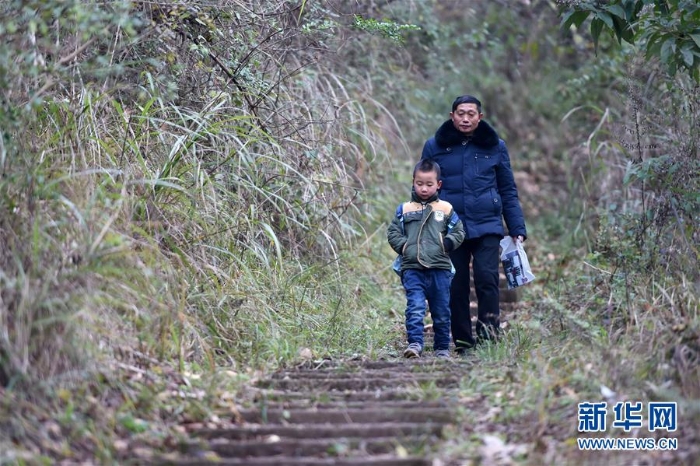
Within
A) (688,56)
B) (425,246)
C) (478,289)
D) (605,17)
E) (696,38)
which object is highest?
(605,17)

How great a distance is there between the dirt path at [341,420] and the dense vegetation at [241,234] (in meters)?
0.20

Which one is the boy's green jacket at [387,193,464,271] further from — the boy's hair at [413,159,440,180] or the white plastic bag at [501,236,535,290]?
the white plastic bag at [501,236,535,290]

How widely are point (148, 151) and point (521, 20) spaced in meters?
8.51

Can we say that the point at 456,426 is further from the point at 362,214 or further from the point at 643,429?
the point at 362,214

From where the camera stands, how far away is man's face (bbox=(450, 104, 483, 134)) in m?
6.15

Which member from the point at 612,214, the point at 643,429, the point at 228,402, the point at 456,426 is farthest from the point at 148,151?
the point at 612,214

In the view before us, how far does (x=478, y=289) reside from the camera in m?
6.26

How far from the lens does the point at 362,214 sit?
9133mm

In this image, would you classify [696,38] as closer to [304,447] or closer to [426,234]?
[426,234]

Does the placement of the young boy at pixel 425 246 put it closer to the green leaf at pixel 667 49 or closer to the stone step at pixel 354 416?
the stone step at pixel 354 416

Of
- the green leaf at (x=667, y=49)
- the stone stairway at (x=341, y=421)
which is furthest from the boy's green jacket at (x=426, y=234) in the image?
the green leaf at (x=667, y=49)

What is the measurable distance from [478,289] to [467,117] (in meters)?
1.25

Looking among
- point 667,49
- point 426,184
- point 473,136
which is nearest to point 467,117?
point 473,136

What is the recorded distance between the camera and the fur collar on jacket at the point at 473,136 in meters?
6.22
